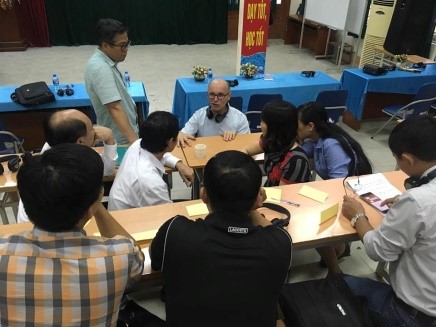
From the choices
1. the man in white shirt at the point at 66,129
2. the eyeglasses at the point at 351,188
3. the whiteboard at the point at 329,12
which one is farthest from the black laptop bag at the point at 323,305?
the whiteboard at the point at 329,12

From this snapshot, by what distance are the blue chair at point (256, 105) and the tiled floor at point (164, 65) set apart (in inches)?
54.5

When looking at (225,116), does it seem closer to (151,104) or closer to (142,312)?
(142,312)

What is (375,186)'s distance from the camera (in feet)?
6.94

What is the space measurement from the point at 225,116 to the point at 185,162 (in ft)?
2.48

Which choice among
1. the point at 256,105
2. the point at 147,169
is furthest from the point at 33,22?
the point at 147,169

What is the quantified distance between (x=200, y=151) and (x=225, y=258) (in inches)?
61.4

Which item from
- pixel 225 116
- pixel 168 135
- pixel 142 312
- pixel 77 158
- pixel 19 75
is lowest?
pixel 19 75

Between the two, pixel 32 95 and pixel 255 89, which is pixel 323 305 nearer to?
pixel 255 89

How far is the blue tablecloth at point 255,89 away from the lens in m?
4.16

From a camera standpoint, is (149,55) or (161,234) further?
(149,55)

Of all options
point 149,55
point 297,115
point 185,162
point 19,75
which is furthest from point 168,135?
point 149,55

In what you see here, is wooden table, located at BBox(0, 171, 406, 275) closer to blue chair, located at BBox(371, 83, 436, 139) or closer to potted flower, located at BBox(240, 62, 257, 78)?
blue chair, located at BBox(371, 83, 436, 139)

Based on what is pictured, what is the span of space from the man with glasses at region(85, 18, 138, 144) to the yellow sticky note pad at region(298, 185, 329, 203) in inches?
53.5

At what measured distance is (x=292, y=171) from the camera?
7.07 ft
